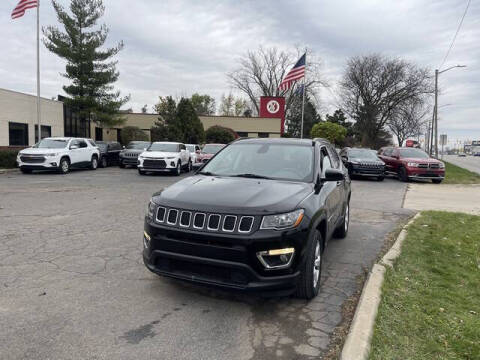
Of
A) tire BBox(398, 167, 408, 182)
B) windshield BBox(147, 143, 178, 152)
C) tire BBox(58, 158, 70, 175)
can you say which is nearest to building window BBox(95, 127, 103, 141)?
tire BBox(58, 158, 70, 175)

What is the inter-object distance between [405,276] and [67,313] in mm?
3725

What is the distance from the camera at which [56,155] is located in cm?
1714

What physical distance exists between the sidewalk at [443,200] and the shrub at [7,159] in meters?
18.1

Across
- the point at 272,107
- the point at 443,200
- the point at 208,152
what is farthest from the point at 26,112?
the point at 443,200

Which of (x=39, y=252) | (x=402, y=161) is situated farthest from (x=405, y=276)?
(x=402, y=161)

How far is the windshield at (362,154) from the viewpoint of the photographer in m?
18.5

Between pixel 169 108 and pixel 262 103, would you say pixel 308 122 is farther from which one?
pixel 169 108

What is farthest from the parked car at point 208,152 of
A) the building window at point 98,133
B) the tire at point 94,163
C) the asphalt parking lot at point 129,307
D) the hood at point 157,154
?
the building window at point 98,133

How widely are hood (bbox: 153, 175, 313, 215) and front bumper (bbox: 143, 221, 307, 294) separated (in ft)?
0.77

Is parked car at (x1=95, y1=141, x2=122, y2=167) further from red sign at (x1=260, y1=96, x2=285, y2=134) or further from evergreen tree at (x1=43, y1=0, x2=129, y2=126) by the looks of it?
red sign at (x1=260, y1=96, x2=285, y2=134)

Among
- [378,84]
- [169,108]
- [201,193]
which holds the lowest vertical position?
[201,193]

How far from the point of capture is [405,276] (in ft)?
14.9

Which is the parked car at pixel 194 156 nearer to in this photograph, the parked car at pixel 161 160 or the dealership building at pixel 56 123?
the parked car at pixel 161 160

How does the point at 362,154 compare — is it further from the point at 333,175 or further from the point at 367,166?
the point at 333,175
